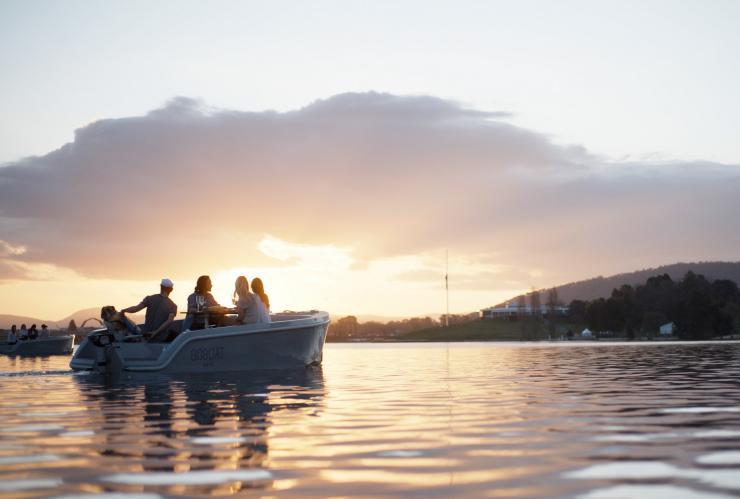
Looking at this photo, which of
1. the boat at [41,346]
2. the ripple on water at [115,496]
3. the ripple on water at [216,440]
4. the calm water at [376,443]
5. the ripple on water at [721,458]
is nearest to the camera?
the ripple on water at [115,496]

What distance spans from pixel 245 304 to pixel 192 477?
1709 centimetres

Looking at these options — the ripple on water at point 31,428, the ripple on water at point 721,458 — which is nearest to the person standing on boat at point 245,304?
the ripple on water at point 31,428

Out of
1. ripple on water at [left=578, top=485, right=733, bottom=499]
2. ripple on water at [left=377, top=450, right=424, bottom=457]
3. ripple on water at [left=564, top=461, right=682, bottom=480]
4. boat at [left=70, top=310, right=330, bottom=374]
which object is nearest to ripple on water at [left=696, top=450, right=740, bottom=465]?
ripple on water at [left=564, top=461, right=682, bottom=480]

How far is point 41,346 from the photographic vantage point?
53.4 m

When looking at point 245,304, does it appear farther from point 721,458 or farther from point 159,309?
point 721,458

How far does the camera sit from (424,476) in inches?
273

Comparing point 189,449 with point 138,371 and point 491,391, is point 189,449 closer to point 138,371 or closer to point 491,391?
point 491,391

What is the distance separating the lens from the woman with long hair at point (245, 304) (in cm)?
2397

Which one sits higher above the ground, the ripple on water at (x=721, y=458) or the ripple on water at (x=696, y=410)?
the ripple on water at (x=721, y=458)

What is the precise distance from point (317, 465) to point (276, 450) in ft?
3.41

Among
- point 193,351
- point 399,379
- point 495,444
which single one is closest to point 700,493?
point 495,444

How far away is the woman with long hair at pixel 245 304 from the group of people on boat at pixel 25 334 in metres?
34.8

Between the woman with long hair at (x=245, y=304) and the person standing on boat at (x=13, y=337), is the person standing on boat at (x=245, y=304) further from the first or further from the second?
the person standing on boat at (x=13, y=337)

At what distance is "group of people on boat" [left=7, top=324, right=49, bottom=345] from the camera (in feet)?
183
